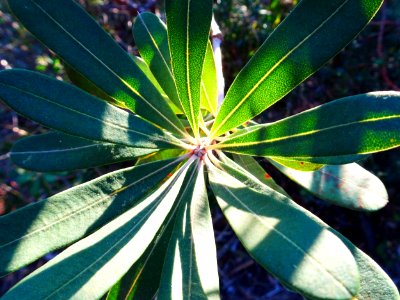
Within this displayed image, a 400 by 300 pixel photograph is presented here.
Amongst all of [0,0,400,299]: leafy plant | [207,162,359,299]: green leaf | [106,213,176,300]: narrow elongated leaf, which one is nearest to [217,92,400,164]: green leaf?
[0,0,400,299]: leafy plant

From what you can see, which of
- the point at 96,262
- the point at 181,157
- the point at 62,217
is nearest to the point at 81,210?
the point at 62,217

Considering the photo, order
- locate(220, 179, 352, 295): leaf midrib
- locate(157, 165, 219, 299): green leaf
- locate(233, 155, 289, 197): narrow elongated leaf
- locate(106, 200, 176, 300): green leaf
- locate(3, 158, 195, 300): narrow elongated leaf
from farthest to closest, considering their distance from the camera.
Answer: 1. locate(233, 155, 289, 197): narrow elongated leaf
2. locate(106, 200, 176, 300): green leaf
3. locate(157, 165, 219, 299): green leaf
4. locate(3, 158, 195, 300): narrow elongated leaf
5. locate(220, 179, 352, 295): leaf midrib

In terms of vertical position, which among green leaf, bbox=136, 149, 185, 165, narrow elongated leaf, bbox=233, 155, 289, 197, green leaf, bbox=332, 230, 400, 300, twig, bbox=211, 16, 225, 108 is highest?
twig, bbox=211, 16, 225, 108

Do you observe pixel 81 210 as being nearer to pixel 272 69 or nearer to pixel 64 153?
pixel 64 153

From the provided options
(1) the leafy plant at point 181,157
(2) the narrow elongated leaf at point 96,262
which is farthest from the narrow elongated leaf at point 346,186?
(2) the narrow elongated leaf at point 96,262

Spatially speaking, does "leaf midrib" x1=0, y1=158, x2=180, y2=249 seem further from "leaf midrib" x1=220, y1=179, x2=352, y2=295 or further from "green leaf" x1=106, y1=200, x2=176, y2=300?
"leaf midrib" x1=220, y1=179, x2=352, y2=295

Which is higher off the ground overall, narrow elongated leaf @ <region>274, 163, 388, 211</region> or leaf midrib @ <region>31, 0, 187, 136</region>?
leaf midrib @ <region>31, 0, 187, 136</region>

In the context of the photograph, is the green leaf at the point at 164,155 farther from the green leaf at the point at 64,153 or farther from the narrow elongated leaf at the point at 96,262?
the narrow elongated leaf at the point at 96,262
